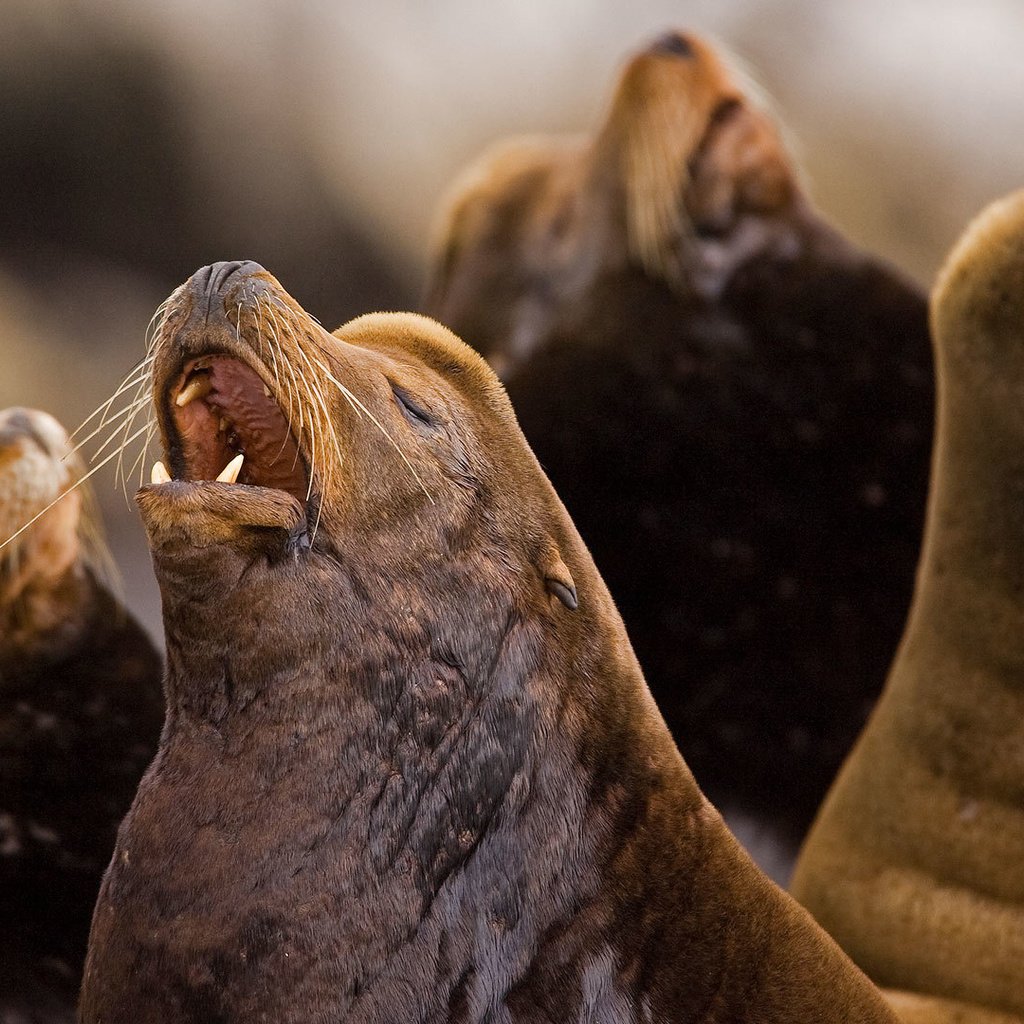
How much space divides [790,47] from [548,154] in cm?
274

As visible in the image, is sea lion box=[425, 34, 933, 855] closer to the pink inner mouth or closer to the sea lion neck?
the sea lion neck

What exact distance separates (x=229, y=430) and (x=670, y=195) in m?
2.08

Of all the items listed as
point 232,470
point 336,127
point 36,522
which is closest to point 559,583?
point 232,470

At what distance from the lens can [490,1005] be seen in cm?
167

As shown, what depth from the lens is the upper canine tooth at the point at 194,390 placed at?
1.69 metres

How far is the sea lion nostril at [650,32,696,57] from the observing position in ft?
11.9

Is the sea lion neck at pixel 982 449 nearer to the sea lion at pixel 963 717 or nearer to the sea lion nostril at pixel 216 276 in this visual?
the sea lion at pixel 963 717

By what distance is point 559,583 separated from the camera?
5.96 ft

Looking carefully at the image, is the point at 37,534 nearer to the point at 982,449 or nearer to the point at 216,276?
the point at 216,276

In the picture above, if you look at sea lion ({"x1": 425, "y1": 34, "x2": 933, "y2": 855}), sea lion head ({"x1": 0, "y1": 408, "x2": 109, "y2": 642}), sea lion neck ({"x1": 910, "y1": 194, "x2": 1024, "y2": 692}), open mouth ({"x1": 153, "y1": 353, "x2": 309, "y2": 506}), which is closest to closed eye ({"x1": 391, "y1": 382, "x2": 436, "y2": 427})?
open mouth ({"x1": 153, "y1": 353, "x2": 309, "y2": 506})

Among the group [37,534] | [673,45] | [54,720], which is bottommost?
[54,720]

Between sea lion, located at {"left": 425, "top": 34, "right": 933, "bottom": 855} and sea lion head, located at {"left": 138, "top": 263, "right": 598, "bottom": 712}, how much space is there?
1.76 metres

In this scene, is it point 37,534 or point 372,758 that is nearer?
point 372,758

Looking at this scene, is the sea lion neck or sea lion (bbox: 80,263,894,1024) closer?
sea lion (bbox: 80,263,894,1024)
